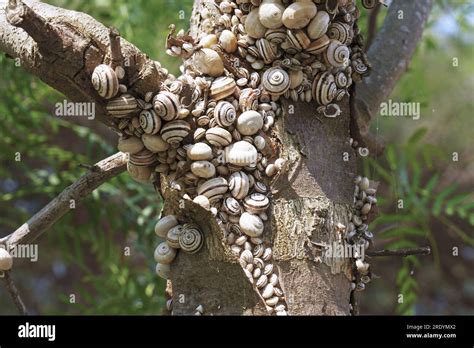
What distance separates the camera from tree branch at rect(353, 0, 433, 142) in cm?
148

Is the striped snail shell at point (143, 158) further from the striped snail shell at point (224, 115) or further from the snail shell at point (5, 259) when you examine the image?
the snail shell at point (5, 259)

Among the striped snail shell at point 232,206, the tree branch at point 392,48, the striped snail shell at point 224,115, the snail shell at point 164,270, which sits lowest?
the snail shell at point 164,270

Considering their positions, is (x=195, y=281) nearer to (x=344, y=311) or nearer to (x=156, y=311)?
(x=344, y=311)

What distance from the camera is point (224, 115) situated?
1089 mm

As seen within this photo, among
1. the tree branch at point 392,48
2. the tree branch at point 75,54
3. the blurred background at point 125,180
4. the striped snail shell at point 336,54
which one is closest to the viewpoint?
the tree branch at point 75,54

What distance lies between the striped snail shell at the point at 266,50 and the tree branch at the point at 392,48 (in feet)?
1.10

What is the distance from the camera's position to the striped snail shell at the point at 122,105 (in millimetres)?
1054

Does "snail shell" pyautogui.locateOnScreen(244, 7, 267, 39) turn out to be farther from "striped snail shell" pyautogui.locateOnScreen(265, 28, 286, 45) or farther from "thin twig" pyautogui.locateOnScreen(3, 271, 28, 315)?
"thin twig" pyautogui.locateOnScreen(3, 271, 28, 315)

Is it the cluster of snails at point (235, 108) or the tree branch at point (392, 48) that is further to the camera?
the tree branch at point (392, 48)

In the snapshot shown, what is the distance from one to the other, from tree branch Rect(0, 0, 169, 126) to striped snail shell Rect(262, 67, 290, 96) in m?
0.16

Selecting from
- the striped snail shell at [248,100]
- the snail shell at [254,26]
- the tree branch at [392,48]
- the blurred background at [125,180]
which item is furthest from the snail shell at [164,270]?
the blurred background at [125,180]

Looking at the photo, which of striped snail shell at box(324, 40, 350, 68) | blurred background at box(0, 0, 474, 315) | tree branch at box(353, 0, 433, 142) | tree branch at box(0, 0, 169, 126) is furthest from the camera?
Result: blurred background at box(0, 0, 474, 315)

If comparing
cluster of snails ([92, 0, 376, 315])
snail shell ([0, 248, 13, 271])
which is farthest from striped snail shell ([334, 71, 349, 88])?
snail shell ([0, 248, 13, 271])

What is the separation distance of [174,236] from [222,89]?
9.3 inches
